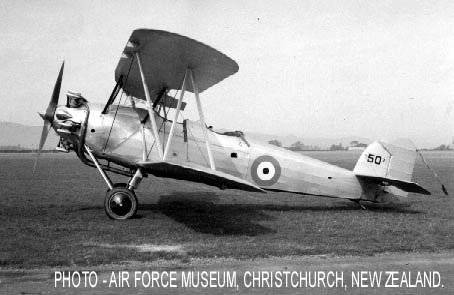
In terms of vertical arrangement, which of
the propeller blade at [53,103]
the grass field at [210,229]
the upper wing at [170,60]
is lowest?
the grass field at [210,229]

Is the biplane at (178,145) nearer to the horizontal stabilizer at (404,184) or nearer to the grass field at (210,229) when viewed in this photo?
the horizontal stabilizer at (404,184)

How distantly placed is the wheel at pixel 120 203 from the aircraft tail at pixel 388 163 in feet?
17.9

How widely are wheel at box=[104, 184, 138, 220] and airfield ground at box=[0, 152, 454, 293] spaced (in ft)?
0.75

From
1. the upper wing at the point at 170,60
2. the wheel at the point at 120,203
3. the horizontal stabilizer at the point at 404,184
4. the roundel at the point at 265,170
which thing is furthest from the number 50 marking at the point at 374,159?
the wheel at the point at 120,203

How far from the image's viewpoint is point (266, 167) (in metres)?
10.1

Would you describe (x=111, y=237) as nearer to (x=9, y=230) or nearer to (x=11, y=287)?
(x=9, y=230)

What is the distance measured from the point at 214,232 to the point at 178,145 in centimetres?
251

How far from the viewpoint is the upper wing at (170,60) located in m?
7.38

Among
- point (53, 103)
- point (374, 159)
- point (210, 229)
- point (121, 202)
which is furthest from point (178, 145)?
point (374, 159)

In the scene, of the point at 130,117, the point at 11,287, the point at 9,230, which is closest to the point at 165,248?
the point at 11,287

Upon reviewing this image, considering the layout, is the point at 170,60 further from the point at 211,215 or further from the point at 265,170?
the point at 211,215

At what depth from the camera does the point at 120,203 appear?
8789mm

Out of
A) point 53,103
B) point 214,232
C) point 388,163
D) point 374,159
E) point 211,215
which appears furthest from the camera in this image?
point 374,159

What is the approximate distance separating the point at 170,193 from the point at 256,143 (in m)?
5.26
